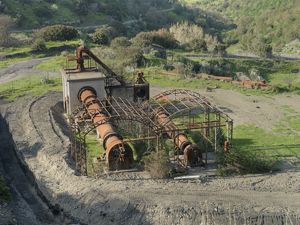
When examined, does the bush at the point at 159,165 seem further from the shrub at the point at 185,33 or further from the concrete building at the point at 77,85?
the shrub at the point at 185,33

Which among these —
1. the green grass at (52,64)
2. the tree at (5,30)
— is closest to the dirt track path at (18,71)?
the green grass at (52,64)

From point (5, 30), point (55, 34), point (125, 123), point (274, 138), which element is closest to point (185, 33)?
point (55, 34)

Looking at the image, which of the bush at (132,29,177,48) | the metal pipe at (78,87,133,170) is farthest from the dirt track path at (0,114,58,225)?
the bush at (132,29,177,48)

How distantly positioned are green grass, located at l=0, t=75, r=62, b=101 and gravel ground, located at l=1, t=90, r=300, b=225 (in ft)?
50.0

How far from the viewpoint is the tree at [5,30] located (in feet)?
225

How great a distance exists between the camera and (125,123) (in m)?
35.1

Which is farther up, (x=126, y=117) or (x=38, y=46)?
(x=38, y=46)

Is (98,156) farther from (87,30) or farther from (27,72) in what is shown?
(87,30)

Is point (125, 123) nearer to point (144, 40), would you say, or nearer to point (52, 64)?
point (52, 64)

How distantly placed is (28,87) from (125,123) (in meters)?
17.2

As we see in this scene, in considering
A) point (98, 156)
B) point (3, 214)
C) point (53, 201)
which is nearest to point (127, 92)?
point (98, 156)

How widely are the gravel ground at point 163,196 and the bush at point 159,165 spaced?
0.67 m

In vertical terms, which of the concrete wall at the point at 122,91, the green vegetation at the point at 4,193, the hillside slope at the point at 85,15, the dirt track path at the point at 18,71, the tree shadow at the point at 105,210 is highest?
the hillside slope at the point at 85,15

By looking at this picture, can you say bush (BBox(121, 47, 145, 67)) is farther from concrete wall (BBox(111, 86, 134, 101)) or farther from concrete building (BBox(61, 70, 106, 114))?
concrete building (BBox(61, 70, 106, 114))
